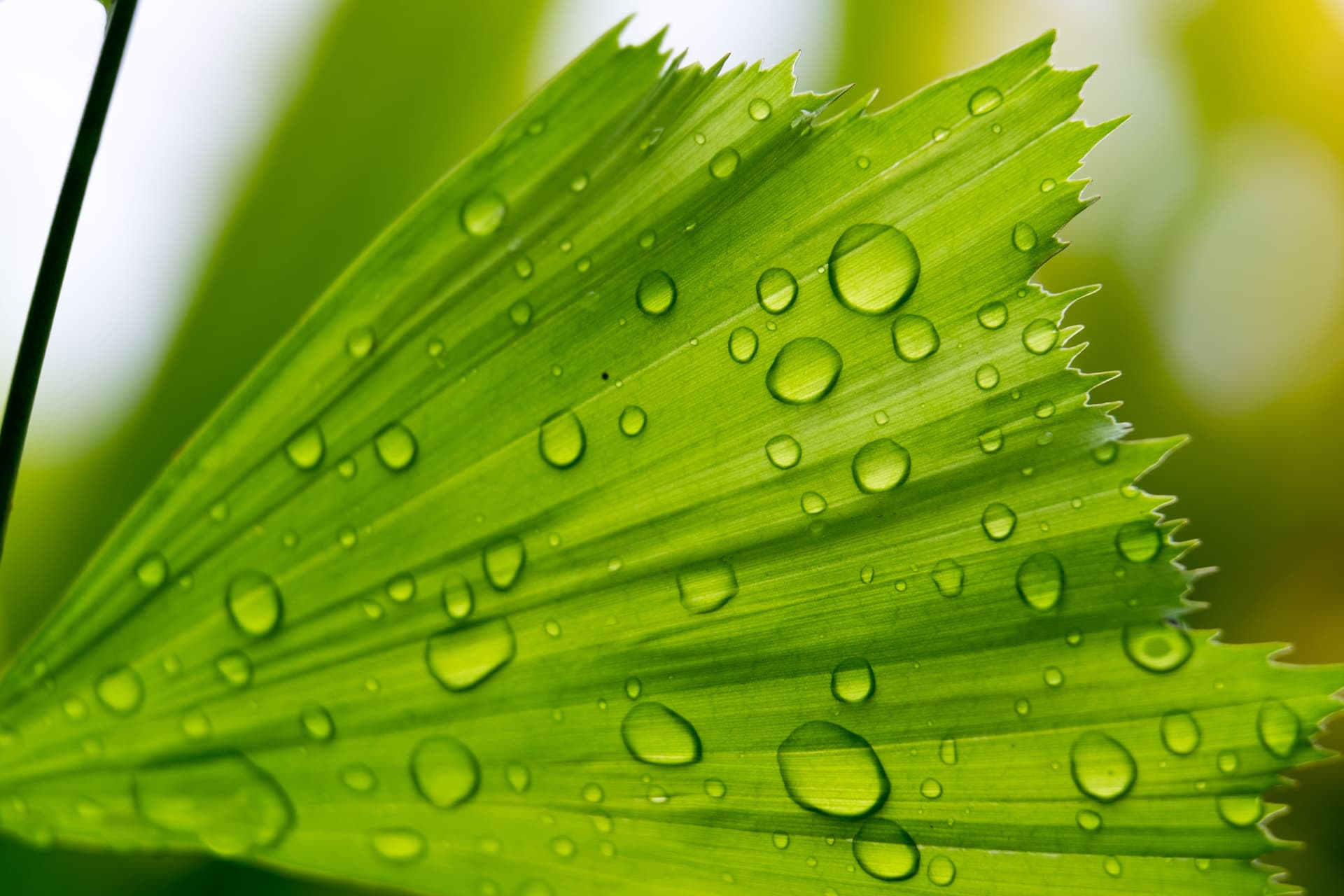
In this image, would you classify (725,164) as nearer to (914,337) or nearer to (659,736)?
(914,337)

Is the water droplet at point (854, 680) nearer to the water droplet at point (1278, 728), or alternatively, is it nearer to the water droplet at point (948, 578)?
the water droplet at point (948, 578)

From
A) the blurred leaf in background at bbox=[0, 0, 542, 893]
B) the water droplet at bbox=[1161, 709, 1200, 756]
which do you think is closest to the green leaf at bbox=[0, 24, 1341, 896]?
the water droplet at bbox=[1161, 709, 1200, 756]

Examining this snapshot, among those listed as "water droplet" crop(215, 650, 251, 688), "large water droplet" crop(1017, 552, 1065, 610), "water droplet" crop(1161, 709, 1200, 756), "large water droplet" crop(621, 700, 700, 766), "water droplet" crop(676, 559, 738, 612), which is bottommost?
"water droplet" crop(215, 650, 251, 688)

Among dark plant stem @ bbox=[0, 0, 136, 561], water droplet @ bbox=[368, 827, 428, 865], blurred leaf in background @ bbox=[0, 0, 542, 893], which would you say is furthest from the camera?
blurred leaf in background @ bbox=[0, 0, 542, 893]

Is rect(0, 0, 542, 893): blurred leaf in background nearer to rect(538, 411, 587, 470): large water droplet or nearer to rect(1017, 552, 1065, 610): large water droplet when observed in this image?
rect(538, 411, 587, 470): large water droplet

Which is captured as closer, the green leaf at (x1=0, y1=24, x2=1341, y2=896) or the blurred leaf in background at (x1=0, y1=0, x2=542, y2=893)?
the green leaf at (x1=0, y1=24, x2=1341, y2=896)

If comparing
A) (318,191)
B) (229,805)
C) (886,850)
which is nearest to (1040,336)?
(886,850)
